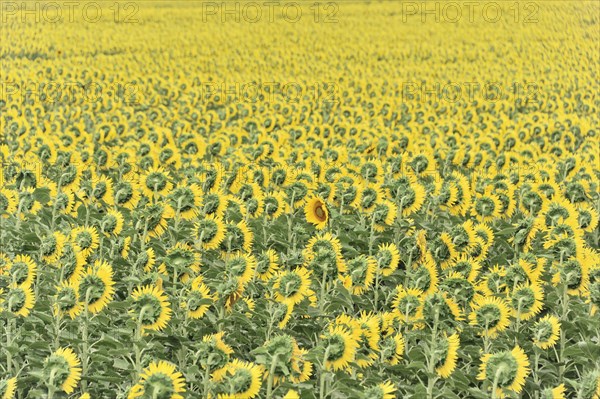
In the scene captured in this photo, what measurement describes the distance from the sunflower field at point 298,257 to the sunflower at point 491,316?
0.05ft

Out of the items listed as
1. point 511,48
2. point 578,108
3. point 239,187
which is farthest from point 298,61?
point 239,187

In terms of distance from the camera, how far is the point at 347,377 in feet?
13.3

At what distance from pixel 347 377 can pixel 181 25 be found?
1155 inches

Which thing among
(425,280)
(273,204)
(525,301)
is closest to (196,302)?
(425,280)

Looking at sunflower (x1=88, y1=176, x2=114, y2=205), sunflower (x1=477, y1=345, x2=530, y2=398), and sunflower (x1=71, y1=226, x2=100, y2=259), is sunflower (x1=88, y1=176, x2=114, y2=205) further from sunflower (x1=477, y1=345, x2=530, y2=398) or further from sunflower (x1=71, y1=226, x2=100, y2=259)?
sunflower (x1=477, y1=345, x2=530, y2=398)

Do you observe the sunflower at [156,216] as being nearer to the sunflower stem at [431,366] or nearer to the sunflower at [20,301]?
the sunflower at [20,301]

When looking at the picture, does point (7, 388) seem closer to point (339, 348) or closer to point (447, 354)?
point (339, 348)

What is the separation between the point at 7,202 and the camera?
6668 mm

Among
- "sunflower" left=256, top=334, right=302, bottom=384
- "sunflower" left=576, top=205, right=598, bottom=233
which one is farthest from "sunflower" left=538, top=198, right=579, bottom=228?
"sunflower" left=256, top=334, right=302, bottom=384

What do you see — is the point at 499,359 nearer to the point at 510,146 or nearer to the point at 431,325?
the point at 431,325

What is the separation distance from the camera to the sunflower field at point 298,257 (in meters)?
4.22

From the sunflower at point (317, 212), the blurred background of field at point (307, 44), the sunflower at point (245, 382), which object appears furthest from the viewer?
the blurred background of field at point (307, 44)

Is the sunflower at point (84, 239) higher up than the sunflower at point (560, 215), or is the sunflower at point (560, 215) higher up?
the sunflower at point (84, 239)

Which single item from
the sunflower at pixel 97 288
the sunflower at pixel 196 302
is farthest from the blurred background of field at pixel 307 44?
the sunflower at pixel 196 302
